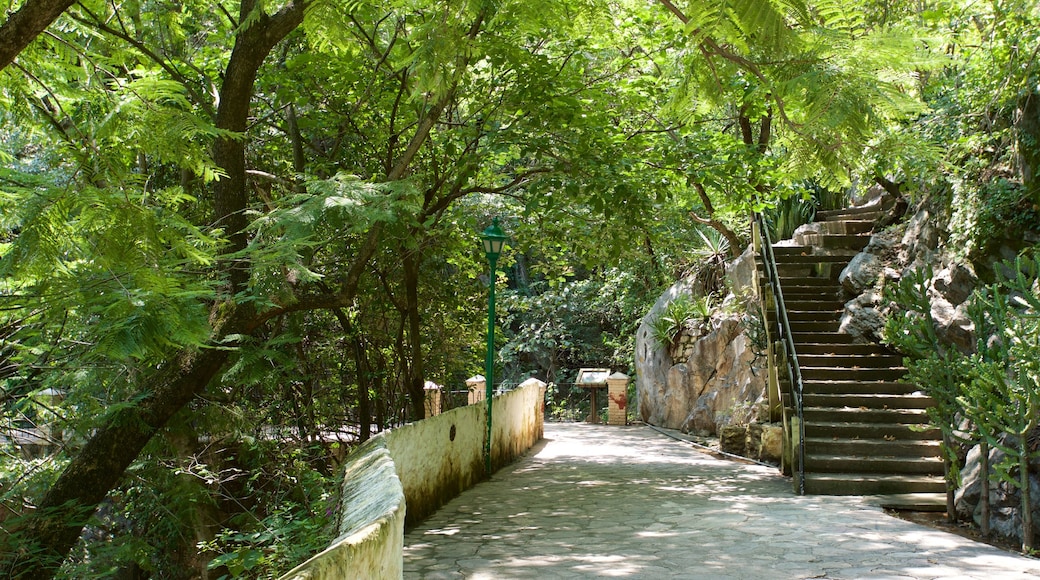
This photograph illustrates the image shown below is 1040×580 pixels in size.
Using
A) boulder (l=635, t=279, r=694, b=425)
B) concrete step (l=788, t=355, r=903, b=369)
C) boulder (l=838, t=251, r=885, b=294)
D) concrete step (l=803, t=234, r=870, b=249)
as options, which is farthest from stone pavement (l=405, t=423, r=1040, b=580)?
boulder (l=635, t=279, r=694, b=425)

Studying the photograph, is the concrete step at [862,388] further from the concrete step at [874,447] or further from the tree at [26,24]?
the tree at [26,24]

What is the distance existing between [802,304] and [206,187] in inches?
371

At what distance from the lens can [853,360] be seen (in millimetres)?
12758

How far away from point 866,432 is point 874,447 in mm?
383

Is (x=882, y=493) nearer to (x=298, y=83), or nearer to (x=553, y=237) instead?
(x=553, y=237)

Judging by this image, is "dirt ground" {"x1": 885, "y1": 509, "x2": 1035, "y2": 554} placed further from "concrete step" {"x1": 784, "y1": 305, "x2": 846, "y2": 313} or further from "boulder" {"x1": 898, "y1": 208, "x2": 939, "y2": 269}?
"concrete step" {"x1": 784, "y1": 305, "x2": 846, "y2": 313}

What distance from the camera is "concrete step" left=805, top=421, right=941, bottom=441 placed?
1102 cm

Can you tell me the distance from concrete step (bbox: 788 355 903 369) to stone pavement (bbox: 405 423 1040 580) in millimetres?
1806

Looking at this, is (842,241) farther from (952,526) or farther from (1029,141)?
(952,526)

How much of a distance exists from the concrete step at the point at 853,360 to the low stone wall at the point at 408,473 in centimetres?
465

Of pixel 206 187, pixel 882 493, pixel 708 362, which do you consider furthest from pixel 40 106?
pixel 708 362

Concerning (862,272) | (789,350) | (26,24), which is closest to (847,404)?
(789,350)

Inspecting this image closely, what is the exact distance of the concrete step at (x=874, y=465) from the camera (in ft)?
33.7

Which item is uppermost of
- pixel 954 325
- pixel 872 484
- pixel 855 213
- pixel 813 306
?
pixel 855 213
